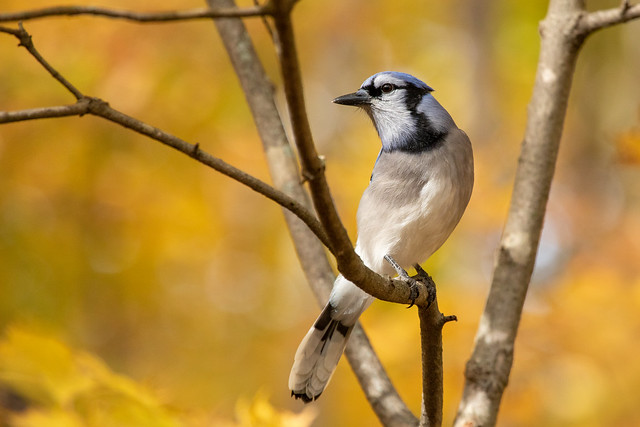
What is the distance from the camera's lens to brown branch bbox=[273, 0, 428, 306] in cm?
95

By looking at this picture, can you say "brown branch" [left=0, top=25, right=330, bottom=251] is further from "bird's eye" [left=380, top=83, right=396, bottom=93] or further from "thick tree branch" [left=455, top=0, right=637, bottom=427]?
"bird's eye" [left=380, top=83, right=396, bottom=93]

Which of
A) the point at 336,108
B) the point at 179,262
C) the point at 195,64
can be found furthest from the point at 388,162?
the point at 336,108

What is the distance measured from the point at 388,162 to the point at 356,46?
502cm

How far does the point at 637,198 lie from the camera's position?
6.82 meters

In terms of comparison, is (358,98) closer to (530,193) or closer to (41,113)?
(530,193)

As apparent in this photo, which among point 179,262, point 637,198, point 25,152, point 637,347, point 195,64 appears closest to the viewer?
point 637,347

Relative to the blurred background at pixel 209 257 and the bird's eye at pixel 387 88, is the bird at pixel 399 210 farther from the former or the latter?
the blurred background at pixel 209 257

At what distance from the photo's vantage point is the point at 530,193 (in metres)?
2.30

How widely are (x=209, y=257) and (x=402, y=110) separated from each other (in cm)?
330

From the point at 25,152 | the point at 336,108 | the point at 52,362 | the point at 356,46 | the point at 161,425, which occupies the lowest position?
the point at 161,425

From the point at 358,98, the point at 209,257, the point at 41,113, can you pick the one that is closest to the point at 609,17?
the point at 358,98

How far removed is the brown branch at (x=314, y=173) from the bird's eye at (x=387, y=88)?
3.81 feet

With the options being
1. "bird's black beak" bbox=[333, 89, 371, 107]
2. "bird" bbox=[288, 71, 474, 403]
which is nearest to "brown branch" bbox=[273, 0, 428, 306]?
"bird" bbox=[288, 71, 474, 403]

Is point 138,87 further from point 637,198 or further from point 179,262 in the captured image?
point 637,198
